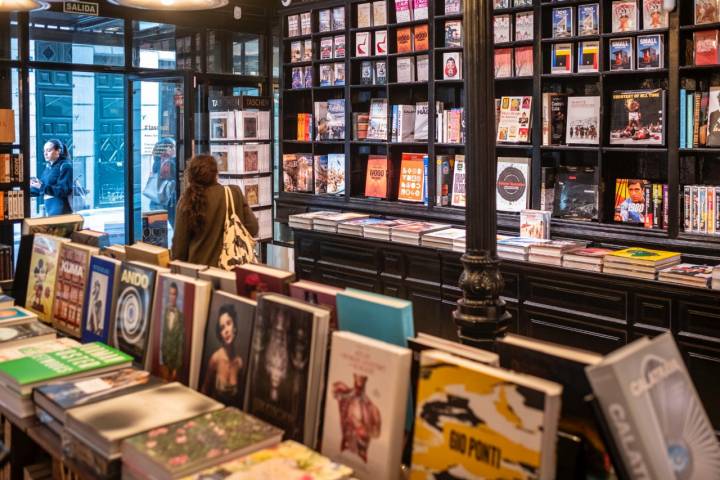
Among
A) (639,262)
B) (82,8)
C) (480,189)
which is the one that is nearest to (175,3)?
(480,189)

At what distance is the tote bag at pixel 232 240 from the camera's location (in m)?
4.66

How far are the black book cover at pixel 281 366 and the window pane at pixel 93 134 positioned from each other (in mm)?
6973

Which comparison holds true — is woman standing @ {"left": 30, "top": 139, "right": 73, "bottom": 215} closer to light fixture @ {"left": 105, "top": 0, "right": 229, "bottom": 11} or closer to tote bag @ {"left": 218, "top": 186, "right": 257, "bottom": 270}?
tote bag @ {"left": 218, "top": 186, "right": 257, "bottom": 270}

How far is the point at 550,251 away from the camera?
4.92 metres

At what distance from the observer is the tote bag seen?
4.66m

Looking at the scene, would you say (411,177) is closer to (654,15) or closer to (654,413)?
(654,15)

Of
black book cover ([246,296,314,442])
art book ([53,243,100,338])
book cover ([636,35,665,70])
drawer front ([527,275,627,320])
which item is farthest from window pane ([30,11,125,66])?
black book cover ([246,296,314,442])

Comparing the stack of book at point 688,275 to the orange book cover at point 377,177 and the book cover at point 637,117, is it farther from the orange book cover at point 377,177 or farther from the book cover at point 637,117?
the orange book cover at point 377,177

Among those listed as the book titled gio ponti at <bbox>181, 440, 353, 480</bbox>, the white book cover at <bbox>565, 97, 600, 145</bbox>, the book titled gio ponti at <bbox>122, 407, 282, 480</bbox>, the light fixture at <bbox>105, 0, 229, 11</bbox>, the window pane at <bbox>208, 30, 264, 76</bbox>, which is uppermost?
the window pane at <bbox>208, 30, 264, 76</bbox>

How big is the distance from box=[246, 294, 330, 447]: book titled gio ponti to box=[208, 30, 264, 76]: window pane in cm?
665

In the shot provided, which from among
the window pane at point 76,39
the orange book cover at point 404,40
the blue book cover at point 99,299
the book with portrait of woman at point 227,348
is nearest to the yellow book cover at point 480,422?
the book with portrait of woman at point 227,348

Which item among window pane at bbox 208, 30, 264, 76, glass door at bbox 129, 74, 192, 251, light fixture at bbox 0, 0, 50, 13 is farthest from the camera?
window pane at bbox 208, 30, 264, 76

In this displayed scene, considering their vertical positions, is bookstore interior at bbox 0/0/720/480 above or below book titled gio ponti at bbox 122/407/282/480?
above

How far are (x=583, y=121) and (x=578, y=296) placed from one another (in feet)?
4.23
